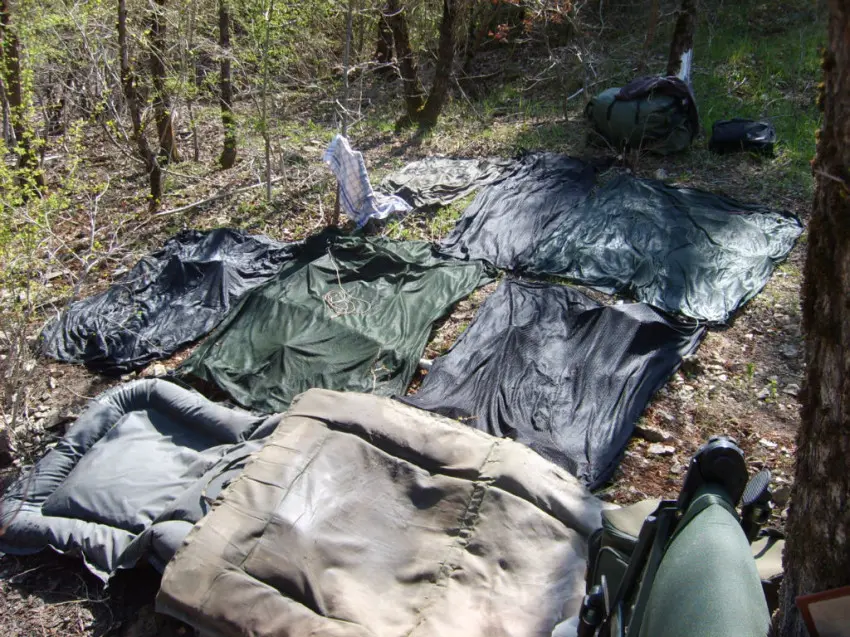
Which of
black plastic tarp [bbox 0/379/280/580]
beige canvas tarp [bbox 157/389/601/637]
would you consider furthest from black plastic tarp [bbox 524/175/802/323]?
black plastic tarp [bbox 0/379/280/580]

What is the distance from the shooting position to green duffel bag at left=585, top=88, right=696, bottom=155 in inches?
259

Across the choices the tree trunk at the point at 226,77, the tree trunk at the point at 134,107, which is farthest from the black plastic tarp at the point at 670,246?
the tree trunk at the point at 134,107

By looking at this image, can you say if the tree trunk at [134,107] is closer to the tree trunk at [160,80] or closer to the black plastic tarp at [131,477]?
the tree trunk at [160,80]

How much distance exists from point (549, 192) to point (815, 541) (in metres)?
5.22

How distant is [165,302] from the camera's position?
225 inches

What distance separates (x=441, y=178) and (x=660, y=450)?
12.8 ft

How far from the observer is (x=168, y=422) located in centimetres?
402

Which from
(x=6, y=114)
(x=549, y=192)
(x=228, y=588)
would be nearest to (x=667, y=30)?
(x=549, y=192)

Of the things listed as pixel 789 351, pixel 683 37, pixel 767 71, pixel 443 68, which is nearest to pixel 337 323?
pixel 789 351

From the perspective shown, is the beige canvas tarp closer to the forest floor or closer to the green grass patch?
the forest floor

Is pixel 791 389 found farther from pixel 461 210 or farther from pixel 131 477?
pixel 131 477

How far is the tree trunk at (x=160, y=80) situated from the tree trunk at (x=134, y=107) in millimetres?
288

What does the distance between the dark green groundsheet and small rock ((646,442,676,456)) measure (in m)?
1.52

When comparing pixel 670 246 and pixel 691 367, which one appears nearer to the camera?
pixel 691 367
